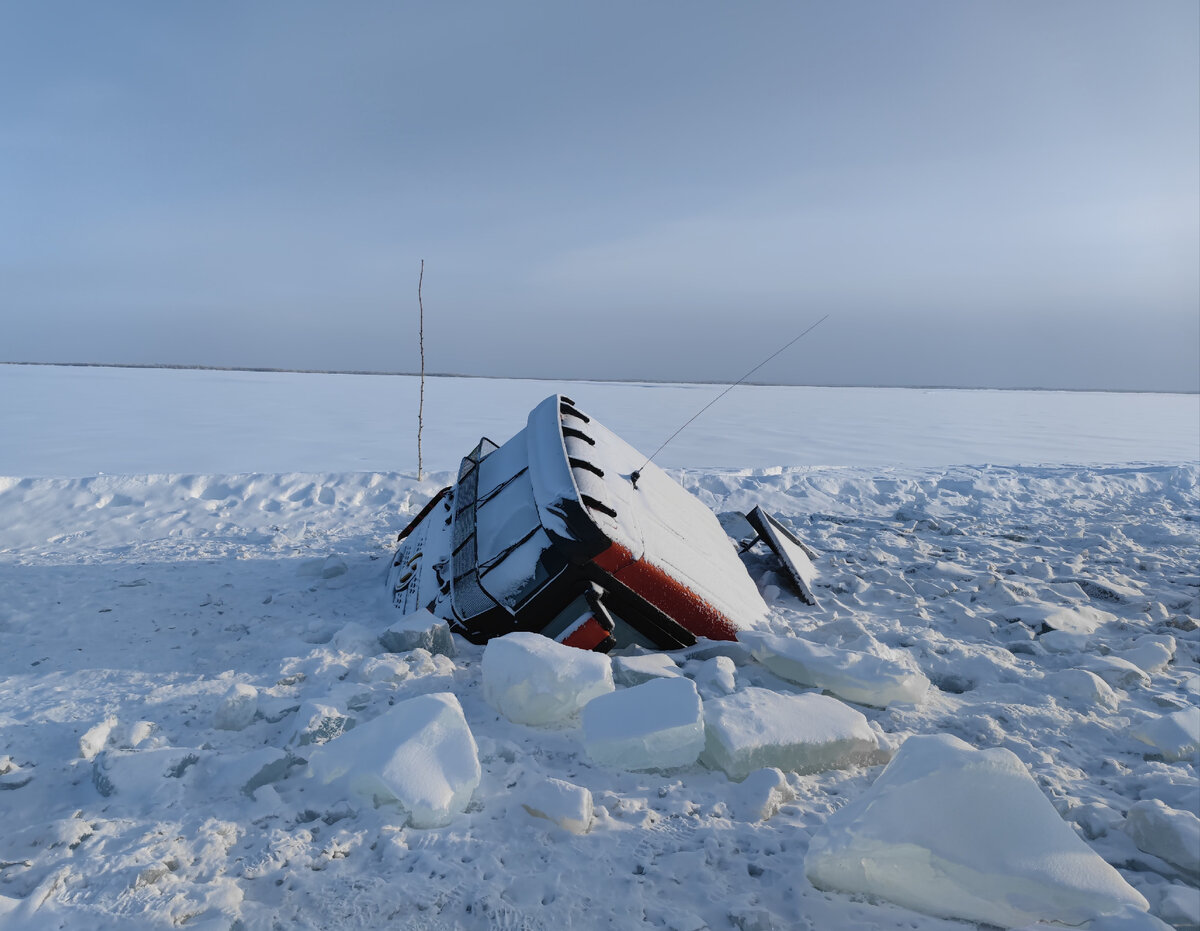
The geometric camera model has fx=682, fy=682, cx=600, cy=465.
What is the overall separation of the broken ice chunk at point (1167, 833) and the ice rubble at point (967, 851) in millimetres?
312

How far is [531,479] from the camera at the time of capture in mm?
3359

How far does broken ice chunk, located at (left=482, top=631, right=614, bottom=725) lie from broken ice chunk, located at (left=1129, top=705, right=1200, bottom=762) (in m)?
1.86

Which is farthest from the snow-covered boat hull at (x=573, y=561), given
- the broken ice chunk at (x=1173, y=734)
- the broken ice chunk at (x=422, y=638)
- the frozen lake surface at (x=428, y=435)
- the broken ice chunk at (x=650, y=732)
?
the frozen lake surface at (x=428, y=435)

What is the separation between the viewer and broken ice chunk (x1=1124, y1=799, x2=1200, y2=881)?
168cm

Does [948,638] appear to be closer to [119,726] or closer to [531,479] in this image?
[531,479]

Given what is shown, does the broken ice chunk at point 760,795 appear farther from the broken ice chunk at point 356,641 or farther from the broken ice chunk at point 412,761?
the broken ice chunk at point 356,641

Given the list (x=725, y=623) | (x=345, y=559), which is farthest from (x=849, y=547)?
(x=345, y=559)

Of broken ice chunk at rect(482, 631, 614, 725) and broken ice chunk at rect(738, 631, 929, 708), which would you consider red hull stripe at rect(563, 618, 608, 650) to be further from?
broken ice chunk at rect(738, 631, 929, 708)

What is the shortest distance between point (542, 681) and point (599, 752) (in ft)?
1.15

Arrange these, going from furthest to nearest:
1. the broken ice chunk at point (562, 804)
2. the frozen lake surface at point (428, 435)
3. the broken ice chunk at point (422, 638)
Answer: the frozen lake surface at point (428, 435)
the broken ice chunk at point (422, 638)
the broken ice chunk at point (562, 804)

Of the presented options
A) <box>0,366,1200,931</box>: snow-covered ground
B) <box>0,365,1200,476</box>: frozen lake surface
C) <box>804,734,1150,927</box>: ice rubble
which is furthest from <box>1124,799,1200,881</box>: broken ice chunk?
<box>0,365,1200,476</box>: frozen lake surface

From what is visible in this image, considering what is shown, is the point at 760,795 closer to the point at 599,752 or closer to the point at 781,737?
the point at 781,737

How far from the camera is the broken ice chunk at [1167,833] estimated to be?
1.68 meters

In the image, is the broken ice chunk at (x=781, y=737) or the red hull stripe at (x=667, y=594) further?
the red hull stripe at (x=667, y=594)
